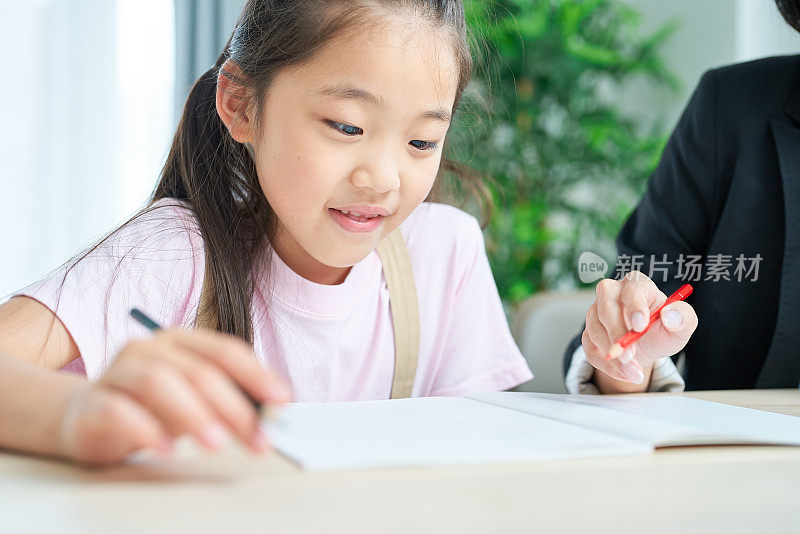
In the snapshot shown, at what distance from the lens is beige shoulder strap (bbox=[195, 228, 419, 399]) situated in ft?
3.10

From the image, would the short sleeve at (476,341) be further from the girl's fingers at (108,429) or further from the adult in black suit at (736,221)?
the girl's fingers at (108,429)

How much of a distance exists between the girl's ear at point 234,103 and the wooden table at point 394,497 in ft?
1.56

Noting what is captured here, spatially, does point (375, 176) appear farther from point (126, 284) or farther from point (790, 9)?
point (790, 9)

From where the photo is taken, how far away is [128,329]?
2.43 ft

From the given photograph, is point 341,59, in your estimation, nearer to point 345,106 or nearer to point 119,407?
point 345,106

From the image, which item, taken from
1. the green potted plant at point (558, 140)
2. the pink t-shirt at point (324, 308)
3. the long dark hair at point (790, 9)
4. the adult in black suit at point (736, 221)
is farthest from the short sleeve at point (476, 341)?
the green potted plant at point (558, 140)

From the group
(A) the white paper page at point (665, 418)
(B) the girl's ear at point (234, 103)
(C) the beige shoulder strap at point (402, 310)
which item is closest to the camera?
(A) the white paper page at point (665, 418)

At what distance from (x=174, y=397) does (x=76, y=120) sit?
224 cm

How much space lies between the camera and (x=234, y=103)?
85cm

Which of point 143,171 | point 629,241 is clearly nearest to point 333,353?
point 629,241

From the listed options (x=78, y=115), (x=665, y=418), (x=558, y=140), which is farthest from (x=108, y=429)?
(x=558, y=140)

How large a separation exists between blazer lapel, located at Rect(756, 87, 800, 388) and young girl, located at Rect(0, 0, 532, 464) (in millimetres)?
343

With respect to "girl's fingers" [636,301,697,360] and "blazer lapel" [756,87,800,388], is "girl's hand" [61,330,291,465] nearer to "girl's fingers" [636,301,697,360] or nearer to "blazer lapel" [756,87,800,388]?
"girl's fingers" [636,301,697,360]

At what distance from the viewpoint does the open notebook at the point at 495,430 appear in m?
0.41
